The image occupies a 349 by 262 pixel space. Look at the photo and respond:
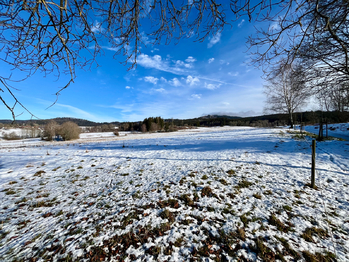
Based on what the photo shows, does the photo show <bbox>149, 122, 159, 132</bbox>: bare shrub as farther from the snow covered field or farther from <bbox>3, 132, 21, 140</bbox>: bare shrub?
the snow covered field

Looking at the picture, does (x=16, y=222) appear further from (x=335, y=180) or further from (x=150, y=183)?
(x=335, y=180)

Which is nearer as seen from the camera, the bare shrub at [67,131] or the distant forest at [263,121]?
the distant forest at [263,121]

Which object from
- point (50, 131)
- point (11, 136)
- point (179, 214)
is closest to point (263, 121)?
point (179, 214)

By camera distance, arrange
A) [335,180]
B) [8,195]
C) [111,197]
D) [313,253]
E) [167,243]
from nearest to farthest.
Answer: [313,253]
[167,243]
[111,197]
[8,195]
[335,180]

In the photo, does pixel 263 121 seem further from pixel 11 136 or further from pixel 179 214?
pixel 11 136

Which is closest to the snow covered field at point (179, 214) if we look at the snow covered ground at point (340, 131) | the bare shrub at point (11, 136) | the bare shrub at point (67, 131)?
the snow covered ground at point (340, 131)

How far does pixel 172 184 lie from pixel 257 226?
2803mm

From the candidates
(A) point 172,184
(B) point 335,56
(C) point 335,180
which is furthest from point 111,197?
(B) point 335,56

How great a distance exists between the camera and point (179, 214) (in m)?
3.34

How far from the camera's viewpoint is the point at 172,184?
494cm

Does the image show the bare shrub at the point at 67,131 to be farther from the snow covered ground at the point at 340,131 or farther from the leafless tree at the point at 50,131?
the snow covered ground at the point at 340,131

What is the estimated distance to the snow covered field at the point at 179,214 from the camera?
2420 mm

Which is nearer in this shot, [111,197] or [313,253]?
[313,253]

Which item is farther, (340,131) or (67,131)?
(67,131)
